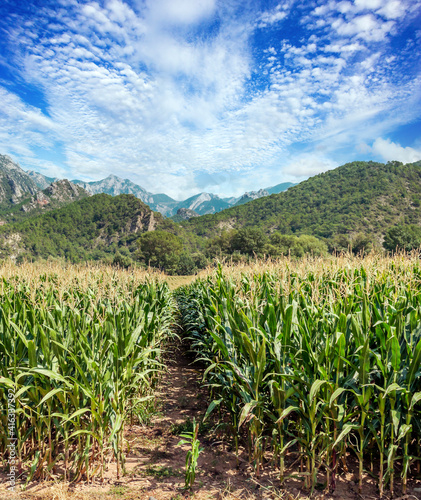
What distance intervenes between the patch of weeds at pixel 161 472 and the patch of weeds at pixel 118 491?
10.6 inches

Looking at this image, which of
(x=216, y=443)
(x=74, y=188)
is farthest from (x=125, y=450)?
(x=74, y=188)

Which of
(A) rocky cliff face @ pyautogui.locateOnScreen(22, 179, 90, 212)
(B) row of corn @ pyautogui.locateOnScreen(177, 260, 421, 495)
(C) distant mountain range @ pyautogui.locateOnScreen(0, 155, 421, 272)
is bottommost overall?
(B) row of corn @ pyautogui.locateOnScreen(177, 260, 421, 495)

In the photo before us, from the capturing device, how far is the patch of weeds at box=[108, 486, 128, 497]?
2418mm

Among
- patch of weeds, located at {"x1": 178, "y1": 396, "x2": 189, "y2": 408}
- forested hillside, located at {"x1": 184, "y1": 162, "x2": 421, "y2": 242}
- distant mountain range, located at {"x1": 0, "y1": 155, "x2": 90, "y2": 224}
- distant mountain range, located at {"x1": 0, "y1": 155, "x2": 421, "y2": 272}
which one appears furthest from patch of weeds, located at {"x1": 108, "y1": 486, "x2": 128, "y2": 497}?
distant mountain range, located at {"x1": 0, "y1": 155, "x2": 90, "y2": 224}

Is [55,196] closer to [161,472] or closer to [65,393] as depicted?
[65,393]

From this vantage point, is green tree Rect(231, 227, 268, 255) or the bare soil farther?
green tree Rect(231, 227, 268, 255)

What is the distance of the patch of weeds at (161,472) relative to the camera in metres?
2.69

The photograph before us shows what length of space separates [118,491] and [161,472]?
44cm

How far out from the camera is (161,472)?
2.73 meters

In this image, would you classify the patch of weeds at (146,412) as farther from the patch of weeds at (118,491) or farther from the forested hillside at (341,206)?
the forested hillside at (341,206)

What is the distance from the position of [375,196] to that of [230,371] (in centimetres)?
8732

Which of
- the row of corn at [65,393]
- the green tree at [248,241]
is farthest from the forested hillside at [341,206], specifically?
the row of corn at [65,393]

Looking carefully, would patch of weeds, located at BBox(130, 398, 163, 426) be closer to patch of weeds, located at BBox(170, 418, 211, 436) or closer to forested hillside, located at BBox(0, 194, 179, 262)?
patch of weeds, located at BBox(170, 418, 211, 436)

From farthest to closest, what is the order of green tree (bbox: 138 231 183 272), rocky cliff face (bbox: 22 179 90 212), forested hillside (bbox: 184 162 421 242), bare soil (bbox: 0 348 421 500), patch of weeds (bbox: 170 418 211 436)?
rocky cliff face (bbox: 22 179 90 212), forested hillside (bbox: 184 162 421 242), green tree (bbox: 138 231 183 272), patch of weeds (bbox: 170 418 211 436), bare soil (bbox: 0 348 421 500)
